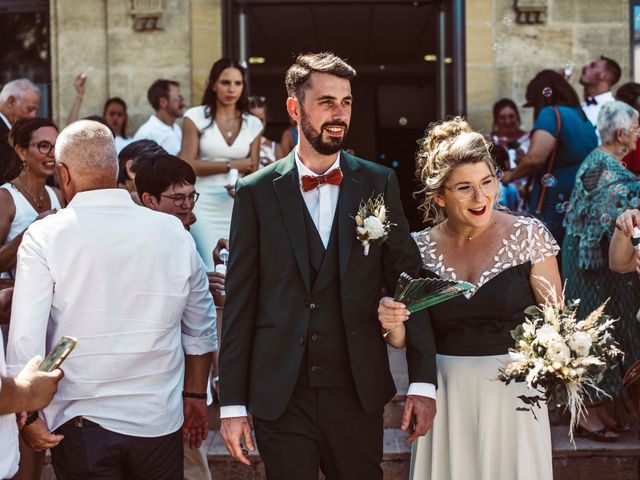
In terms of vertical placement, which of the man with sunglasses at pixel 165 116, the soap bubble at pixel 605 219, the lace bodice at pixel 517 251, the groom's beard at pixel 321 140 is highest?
the man with sunglasses at pixel 165 116

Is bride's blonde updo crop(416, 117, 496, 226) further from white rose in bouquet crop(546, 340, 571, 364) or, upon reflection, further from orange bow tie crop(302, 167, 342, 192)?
white rose in bouquet crop(546, 340, 571, 364)

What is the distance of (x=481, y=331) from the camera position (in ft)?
13.4

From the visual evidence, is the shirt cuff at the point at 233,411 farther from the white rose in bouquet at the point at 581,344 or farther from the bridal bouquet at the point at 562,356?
the white rose in bouquet at the point at 581,344

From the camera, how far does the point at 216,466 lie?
5699 millimetres

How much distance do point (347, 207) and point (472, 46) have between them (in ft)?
19.1

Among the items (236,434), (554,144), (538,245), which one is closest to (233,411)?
(236,434)

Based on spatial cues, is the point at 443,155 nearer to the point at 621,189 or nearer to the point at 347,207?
the point at 347,207

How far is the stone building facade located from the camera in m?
9.12

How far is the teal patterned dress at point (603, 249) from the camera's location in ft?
19.0

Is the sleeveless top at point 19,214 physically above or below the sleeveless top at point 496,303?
above

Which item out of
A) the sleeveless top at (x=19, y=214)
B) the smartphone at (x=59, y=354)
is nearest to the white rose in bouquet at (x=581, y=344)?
the smartphone at (x=59, y=354)

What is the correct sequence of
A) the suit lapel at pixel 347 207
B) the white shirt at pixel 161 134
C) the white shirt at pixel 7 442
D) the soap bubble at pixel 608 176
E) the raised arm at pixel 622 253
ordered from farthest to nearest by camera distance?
the white shirt at pixel 161 134 → the soap bubble at pixel 608 176 → the raised arm at pixel 622 253 → the suit lapel at pixel 347 207 → the white shirt at pixel 7 442

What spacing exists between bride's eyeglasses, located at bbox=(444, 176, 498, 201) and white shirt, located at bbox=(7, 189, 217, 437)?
1.21 meters

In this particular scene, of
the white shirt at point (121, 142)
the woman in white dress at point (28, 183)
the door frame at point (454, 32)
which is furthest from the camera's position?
the door frame at point (454, 32)
